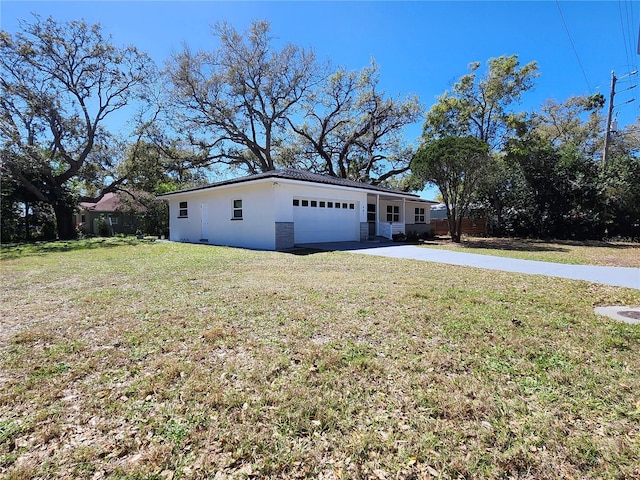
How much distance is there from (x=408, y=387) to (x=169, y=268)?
7.18 metres

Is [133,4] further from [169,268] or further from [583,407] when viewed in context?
[583,407]

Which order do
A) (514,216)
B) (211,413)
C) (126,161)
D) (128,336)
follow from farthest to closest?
1. (126,161)
2. (514,216)
3. (128,336)
4. (211,413)

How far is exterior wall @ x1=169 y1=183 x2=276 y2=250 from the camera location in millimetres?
13594

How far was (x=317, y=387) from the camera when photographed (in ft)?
9.16

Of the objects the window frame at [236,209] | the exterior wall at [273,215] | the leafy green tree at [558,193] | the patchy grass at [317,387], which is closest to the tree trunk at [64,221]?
the exterior wall at [273,215]

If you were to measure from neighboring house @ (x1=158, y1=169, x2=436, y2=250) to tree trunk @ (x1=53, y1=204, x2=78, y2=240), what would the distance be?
6728mm

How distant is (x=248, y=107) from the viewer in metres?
25.0

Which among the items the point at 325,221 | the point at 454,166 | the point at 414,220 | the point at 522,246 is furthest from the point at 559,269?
the point at 414,220

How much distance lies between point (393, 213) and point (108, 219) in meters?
23.7

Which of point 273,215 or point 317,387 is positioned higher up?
point 273,215

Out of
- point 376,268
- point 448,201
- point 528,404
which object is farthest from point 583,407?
point 448,201

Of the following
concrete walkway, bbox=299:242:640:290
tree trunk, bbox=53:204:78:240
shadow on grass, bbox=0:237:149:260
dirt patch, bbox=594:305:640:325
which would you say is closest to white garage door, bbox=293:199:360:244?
concrete walkway, bbox=299:242:640:290

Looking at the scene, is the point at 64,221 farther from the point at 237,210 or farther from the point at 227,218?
the point at 237,210

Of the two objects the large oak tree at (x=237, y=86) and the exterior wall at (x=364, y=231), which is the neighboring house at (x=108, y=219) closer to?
the large oak tree at (x=237, y=86)
